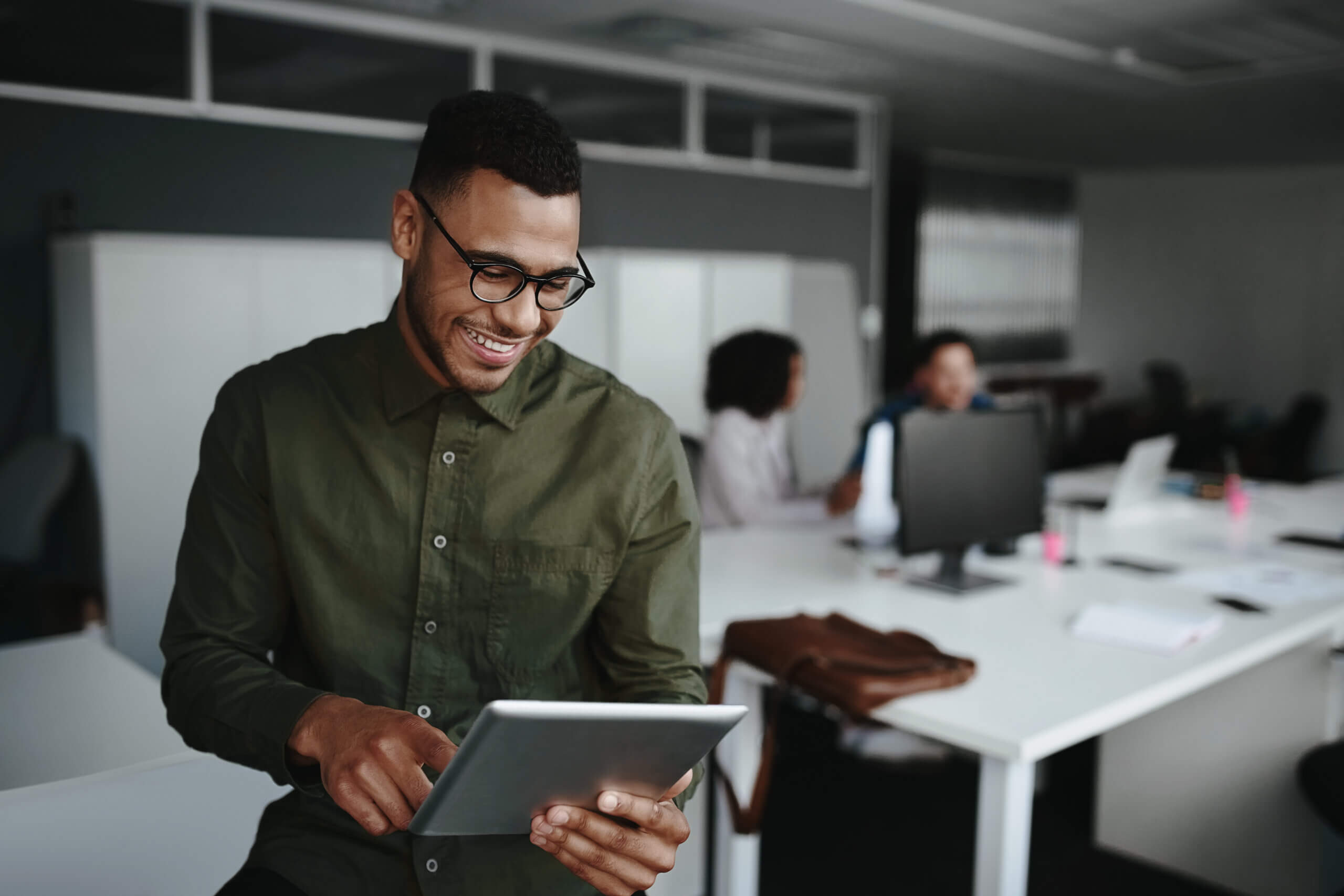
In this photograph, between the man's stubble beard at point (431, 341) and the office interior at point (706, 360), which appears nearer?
the man's stubble beard at point (431, 341)

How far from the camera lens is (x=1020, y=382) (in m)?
11.1

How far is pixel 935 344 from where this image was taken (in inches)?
166

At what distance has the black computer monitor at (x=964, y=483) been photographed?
2.92 m

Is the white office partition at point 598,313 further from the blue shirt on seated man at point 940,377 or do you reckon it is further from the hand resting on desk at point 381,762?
the hand resting on desk at point 381,762

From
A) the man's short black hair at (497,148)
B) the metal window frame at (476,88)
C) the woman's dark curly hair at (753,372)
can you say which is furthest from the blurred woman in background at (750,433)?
the man's short black hair at (497,148)

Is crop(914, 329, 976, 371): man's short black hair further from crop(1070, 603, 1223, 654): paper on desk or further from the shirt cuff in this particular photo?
the shirt cuff

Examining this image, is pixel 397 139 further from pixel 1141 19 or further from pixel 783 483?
pixel 1141 19

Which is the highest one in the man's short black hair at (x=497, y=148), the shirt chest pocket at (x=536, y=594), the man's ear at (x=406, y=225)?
the man's short black hair at (x=497, y=148)

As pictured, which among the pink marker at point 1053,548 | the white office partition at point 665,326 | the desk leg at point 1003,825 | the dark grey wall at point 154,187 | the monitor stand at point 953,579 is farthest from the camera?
the white office partition at point 665,326

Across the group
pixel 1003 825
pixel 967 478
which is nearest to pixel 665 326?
pixel 967 478

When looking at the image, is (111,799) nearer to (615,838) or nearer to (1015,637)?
(615,838)

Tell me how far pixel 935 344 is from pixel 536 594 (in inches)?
116

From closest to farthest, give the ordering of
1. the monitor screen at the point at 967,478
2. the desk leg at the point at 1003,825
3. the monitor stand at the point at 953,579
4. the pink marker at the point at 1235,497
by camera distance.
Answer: the desk leg at the point at 1003,825 < the monitor screen at the point at 967,478 < the monitor stand at the point at 953,579 < the pink marker at the point at 1235,497

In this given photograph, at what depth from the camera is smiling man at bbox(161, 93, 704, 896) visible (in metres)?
1.41
